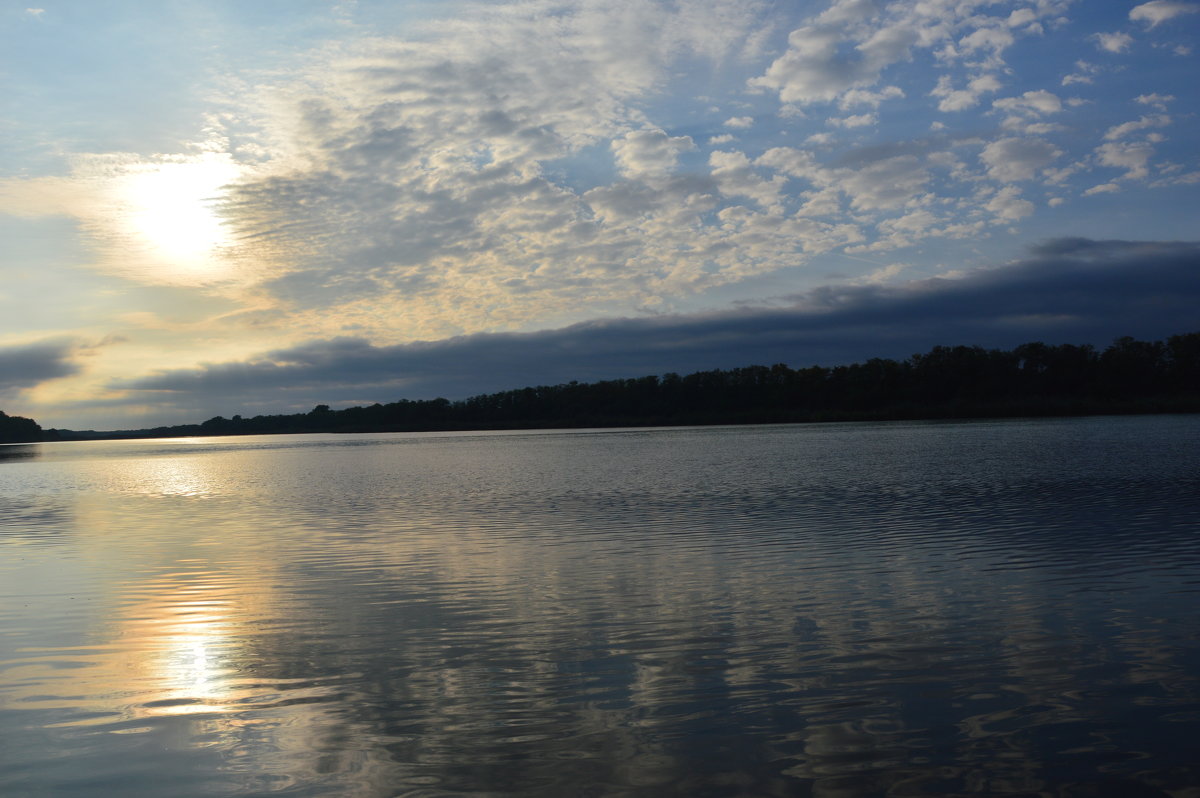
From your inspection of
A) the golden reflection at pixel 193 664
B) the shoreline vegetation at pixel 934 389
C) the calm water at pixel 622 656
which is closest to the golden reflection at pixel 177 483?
the calm water at pixel 622 656

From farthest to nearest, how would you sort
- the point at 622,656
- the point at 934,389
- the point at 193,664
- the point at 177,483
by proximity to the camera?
1. the point at 934,389
2. the point at 177,483
3. the point at 193,664
4. the point at 622,656

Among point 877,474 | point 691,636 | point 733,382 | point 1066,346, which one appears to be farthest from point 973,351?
point 691,636

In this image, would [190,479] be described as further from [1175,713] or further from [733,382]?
[733,382]

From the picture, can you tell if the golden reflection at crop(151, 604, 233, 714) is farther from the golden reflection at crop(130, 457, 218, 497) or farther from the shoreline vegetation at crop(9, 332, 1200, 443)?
the shoreline vegetation at crop(9, 332, 1200, 443)

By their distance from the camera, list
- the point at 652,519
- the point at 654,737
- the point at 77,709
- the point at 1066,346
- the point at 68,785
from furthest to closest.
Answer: the point at 1066,346 → the point at 652,519 → the point at 77,709 → the point at 654,737 → the point at 68,785

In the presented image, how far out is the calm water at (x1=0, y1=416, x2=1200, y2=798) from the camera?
654 centimetres

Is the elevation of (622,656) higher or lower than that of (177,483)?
lower

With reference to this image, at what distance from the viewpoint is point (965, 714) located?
293 inches

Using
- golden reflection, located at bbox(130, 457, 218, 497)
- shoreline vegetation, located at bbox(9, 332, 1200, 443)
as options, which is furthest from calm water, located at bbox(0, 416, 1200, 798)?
shoreline vegetation, located at bbox(9, 332, 1200, 443)

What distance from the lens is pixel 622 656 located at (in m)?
9.68

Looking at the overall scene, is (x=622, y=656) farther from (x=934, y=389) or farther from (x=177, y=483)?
(x=934, y=389)

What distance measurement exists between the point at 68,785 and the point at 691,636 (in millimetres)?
6503

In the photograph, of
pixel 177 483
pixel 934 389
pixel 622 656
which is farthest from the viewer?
pixel 934 389

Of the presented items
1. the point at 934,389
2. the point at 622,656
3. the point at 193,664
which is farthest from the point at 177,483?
the point at 934,389
